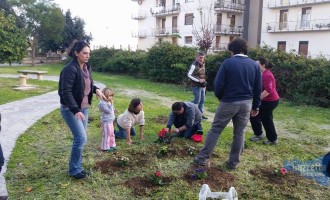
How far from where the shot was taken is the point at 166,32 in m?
43.5

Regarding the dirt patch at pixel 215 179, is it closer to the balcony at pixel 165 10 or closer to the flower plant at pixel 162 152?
the flower plant at pixel 162 152

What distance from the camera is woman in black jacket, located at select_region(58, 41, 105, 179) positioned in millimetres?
4004

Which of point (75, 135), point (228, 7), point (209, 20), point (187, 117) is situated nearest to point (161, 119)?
point (187, 117)

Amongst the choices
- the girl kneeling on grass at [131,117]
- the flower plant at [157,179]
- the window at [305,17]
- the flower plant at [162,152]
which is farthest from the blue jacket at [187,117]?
the window at [305,17]

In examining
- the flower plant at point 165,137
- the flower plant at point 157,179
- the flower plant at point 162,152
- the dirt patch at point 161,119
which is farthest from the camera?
the dirt patch at point 161,119

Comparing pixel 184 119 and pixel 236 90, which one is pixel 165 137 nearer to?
pixel 184 119

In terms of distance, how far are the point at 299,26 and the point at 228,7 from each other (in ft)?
28.4

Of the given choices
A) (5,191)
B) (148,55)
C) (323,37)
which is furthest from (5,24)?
(323,37)

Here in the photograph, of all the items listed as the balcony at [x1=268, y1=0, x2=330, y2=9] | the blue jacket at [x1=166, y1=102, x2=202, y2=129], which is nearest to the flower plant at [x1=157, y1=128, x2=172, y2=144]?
the blue jacket at [x1=166, y1=102, x2=202, y2=129]

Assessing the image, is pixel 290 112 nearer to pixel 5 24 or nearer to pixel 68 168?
pixel 68 168

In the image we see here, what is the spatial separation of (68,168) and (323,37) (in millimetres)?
31516

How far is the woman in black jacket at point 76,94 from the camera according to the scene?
4.00 meters

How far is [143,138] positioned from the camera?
6.62 metres

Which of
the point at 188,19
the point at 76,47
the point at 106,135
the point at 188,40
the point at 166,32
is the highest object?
the point at 188,19
